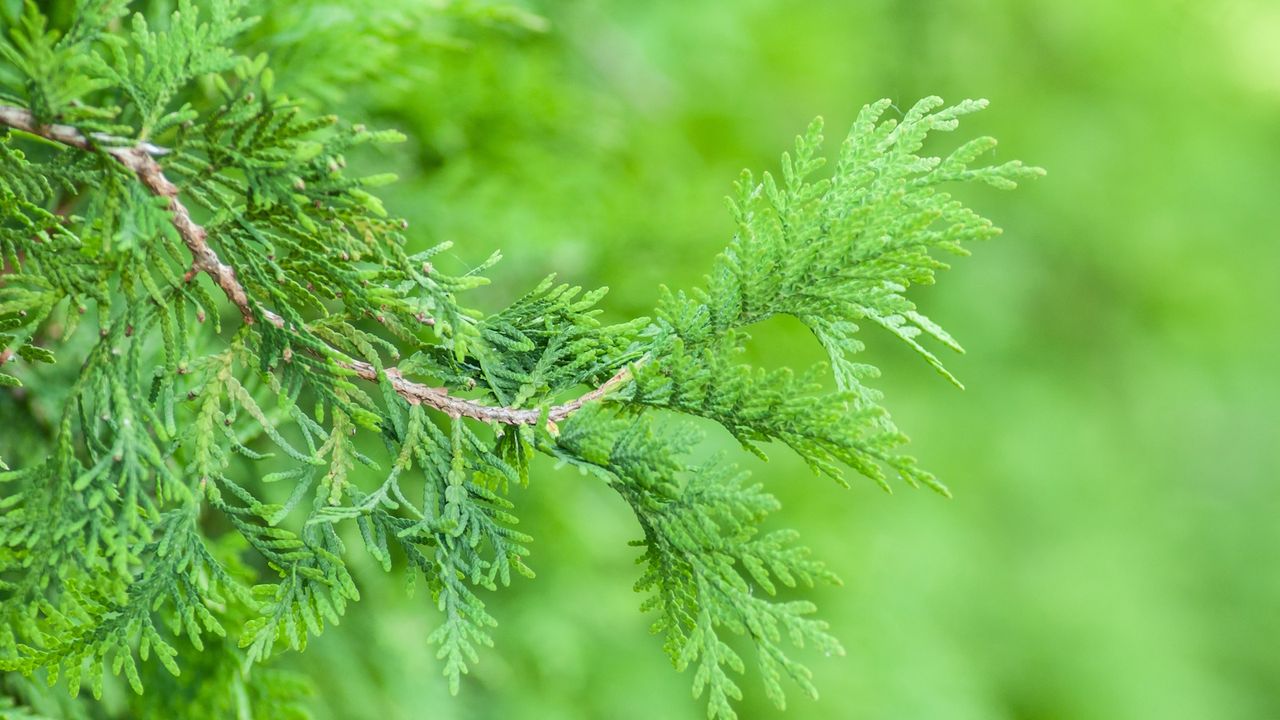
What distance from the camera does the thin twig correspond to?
79 centimetres

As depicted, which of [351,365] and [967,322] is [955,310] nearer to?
[967,322]

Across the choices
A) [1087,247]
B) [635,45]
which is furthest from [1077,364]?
[635,45]

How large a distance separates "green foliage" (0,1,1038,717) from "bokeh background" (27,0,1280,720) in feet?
2.03

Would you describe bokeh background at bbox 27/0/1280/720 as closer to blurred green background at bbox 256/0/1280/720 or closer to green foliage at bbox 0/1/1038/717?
blurred green background at bbox 256/0/1280/720

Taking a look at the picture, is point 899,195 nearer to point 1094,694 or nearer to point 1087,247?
point 1094,694

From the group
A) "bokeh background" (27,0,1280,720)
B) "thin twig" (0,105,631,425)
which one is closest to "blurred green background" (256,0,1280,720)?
"bokeh background" (27,0,1280,720)

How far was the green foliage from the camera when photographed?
79cm

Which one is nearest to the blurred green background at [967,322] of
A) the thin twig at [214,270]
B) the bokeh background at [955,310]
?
the bokeh background at [955,310]

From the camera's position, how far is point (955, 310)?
17.3 ft

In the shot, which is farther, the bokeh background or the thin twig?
the bokeh background

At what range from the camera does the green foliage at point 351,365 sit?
2.59ft

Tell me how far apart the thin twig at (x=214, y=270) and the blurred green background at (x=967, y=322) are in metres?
0.62

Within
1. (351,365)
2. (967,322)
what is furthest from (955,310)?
(351,365)

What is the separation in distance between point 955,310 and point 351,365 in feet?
15.8
